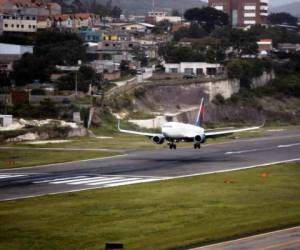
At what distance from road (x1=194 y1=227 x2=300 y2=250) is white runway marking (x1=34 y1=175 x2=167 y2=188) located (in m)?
22.6

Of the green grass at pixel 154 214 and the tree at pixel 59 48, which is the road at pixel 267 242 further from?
the tree at pixel 59 48

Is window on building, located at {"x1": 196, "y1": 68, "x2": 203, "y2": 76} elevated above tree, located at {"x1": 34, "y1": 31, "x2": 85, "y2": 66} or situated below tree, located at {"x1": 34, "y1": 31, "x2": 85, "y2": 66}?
below

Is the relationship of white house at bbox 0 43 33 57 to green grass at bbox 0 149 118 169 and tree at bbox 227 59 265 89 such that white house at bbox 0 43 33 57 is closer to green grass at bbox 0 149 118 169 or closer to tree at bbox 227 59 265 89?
tree at bbox 227 59 265 89

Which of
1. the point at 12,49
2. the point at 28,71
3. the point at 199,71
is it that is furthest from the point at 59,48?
the point at 199,71

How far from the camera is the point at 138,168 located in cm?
8044

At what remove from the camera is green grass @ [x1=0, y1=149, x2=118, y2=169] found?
83375 millimetres

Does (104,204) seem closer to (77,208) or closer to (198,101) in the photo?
(77,208)

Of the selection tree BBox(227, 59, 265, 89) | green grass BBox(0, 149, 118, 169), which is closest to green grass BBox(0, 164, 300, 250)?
green grass BBox(0, 149, 118, 169)

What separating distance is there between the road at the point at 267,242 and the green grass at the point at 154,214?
124cm

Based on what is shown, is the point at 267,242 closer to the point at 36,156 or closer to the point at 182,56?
the point at 36,156

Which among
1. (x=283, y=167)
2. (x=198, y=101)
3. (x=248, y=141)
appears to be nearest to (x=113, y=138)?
(x=248, y=141)

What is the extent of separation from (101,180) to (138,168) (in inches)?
364

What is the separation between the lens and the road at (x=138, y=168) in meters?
68.5

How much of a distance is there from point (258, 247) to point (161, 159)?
4465 centimetres
